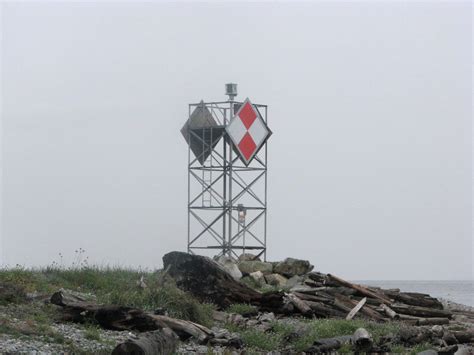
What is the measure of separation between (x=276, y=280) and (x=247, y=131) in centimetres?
648

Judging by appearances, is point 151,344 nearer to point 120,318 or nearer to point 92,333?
point 92,333

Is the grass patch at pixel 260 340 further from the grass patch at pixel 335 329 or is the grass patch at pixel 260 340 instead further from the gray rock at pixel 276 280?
the gray rock at pixel 276 280

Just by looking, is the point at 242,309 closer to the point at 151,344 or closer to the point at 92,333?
the point at 92,333

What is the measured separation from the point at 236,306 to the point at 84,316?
15.4 feet

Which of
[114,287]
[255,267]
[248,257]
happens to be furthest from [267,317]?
[248,257]

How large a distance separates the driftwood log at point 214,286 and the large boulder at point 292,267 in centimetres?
624

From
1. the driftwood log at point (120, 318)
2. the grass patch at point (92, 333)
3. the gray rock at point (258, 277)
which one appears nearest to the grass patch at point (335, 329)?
the driftwood log at point (120, 318)

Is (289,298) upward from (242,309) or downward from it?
upward

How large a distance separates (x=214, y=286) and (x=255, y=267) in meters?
6.37

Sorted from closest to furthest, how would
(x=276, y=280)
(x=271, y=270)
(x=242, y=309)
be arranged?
1. (x=242, y=309)
2. (x=276, y=280)
3. (x=271, y=270)

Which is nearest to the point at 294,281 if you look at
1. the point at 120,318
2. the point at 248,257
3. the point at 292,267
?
the point at 292,267

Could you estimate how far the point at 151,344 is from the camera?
1287 centimetres

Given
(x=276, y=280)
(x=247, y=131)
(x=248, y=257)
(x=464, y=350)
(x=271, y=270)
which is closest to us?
(x=464, y=350)

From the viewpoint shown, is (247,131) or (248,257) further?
(247,131)
